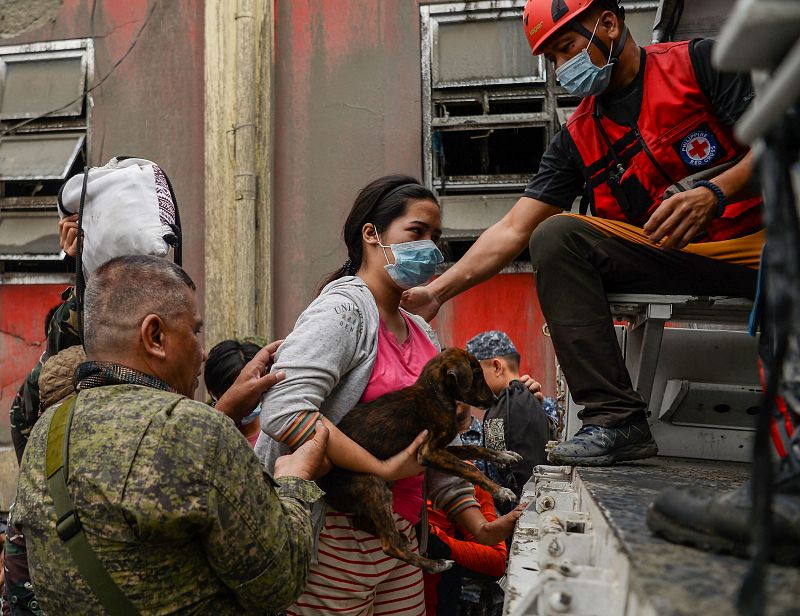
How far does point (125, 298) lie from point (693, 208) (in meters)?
1.83

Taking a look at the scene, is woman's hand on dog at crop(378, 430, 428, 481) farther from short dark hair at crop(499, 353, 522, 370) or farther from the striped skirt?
short dark hair at crop(499, 353, 522, 370)

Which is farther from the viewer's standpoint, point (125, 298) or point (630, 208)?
point (630, 208)

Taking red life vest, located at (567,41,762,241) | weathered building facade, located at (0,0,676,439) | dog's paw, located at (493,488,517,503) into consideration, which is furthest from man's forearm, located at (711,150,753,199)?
weathered building facade, located at (0,0,676,439)

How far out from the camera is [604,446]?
8.60 ft

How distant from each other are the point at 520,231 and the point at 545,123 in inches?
122

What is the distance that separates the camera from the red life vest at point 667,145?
9.18 feet

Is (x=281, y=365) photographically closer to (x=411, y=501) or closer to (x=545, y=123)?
(x=411, y=501)

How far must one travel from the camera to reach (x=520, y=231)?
11.6 ft

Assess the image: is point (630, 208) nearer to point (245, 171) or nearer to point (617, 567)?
point (617, 567)

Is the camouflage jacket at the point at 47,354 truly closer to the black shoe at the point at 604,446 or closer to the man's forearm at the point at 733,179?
the black shoe at the point at 604,446

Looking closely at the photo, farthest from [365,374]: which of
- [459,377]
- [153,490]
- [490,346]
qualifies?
→ [490,346]

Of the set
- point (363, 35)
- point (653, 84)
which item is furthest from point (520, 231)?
point (363, 35)

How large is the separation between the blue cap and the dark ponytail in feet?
7.08

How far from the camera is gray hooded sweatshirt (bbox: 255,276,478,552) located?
Result: 2.39 metres
